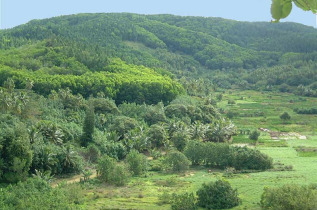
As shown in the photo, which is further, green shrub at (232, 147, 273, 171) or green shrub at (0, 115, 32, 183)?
green shrub at (232, 147, 273, 171)

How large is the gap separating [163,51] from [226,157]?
12318 cm

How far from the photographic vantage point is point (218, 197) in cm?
3703

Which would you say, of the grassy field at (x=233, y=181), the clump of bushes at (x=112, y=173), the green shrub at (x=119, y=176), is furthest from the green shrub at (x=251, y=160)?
the green shrub at (x=119, y=176)

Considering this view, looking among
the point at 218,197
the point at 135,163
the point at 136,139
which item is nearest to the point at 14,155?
the point at 135,163

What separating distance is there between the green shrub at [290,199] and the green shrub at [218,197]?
10.8ft

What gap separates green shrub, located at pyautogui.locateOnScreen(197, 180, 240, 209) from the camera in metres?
36.6

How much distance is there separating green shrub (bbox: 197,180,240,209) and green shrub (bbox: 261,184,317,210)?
10.8ft

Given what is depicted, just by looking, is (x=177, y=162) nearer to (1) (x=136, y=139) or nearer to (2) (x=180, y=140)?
(1) (x=136, y=139)

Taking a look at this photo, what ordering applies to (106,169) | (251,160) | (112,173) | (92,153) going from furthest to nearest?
(92,153)
(251,160)
(106,169)
(112,173)

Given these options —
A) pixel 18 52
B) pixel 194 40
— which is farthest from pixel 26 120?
pixel 194 40

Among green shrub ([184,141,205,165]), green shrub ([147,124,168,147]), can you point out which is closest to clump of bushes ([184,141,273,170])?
green shrub ([184,141,205,165])

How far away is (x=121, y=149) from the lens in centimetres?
5453

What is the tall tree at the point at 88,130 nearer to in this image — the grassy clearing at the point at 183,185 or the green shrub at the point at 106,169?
the green shrub at the point at 106,169

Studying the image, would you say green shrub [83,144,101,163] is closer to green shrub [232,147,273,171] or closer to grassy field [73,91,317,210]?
grassy field [73,91,317,210]
